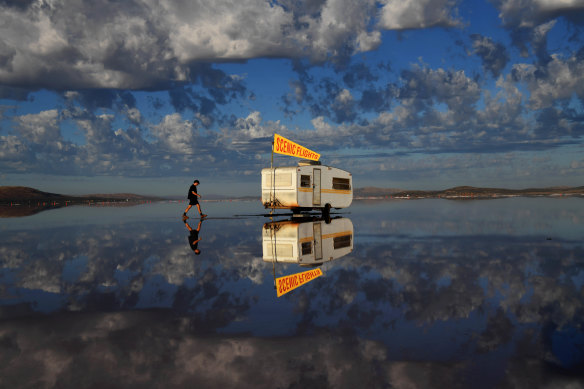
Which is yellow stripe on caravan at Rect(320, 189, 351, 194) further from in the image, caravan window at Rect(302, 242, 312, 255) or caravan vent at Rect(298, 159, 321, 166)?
caravan window at Rect(302, 242, 312, 255)

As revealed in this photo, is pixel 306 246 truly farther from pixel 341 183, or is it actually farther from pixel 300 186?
pixel 341 183

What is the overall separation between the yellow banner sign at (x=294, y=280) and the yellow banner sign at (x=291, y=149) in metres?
18.4

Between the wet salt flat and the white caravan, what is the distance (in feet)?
49.1

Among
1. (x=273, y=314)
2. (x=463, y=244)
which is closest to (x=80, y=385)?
(x=273, y=314)

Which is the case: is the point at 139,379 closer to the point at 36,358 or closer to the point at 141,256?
the point at 36,358

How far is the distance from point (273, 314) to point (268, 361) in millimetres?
1969

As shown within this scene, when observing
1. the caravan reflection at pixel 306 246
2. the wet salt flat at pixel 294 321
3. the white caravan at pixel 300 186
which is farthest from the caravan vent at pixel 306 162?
the wet salt flat at pixel 294 321

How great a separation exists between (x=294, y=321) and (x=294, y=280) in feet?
10.3

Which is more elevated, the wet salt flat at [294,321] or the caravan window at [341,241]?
the caravan window at [341,241]

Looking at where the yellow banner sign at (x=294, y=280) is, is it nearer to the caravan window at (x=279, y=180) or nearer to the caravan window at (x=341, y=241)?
the caravan window at (x=341, y=241)

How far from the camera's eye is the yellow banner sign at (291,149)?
28766 millimetres

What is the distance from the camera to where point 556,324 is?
6.55 m

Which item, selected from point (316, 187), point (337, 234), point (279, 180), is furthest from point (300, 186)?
point (337, 234)

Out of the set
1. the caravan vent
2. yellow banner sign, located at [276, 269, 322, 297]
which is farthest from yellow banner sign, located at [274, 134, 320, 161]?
yellow banner sign, located at [276, 269, 322, 297]
